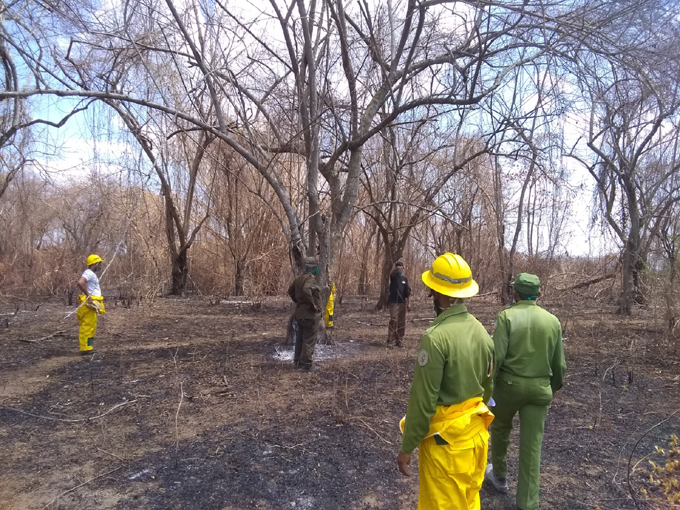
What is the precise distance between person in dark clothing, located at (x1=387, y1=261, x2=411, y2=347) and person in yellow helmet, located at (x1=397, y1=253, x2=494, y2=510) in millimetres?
6109

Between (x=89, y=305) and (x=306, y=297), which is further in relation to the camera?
(x=89, y=305)

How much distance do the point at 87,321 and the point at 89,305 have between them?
0.42 meters

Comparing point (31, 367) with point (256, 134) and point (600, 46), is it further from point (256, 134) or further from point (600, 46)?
point (600, 46)

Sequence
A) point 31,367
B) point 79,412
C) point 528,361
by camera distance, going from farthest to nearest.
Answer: point 31,367, point 79,412, point 528,361

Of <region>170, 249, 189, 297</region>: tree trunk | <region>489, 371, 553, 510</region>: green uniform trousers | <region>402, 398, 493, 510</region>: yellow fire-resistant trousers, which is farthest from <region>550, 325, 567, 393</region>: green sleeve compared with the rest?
<region>170, 249, 189, 297</region>: tree trunk

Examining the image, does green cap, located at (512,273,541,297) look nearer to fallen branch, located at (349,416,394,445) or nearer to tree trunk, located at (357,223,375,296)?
fallen branch, located at (349,416,394,445)

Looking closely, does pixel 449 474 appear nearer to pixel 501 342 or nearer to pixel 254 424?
pixel 501 342

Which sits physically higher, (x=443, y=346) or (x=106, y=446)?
(x=443, y=346)

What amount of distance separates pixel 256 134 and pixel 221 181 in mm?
8454

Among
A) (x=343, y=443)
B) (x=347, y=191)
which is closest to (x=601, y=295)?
(x=347, y=191)

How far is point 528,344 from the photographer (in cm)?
309

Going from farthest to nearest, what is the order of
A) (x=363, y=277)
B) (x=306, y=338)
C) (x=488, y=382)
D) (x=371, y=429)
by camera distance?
(x=363, y=277) < (x=306, y=338) < (x=371, y=429) < (x=488, y=382)

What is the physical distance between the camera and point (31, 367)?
23.1 ft

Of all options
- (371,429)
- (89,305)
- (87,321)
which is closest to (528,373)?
(371,429)
